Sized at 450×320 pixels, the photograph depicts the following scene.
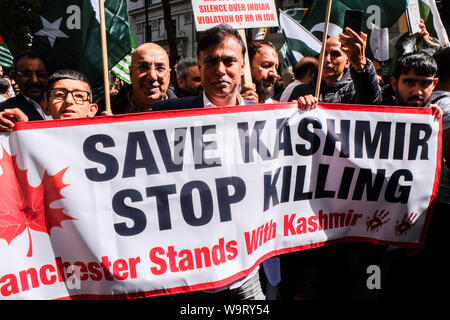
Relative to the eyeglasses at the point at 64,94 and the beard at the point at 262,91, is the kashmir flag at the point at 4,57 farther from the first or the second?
the eyeglasses at the point at 64,94

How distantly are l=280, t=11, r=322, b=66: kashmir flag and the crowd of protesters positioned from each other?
1.03m

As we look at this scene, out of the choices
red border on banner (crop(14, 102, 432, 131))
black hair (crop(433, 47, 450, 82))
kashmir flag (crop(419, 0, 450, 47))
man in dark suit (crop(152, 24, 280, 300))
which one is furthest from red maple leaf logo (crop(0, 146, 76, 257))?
kashmir flag (crop(419, 0, 450, 47))

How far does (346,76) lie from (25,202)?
2563mm

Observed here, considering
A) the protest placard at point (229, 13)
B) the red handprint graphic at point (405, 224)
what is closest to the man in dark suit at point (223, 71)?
the red handprint graphic at point (405, 224)

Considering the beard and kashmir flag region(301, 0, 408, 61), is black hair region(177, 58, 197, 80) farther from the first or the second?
kashmir flag region(301, 0, 408, 61)

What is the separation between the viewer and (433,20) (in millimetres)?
5254

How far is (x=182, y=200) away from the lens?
220 centimetres

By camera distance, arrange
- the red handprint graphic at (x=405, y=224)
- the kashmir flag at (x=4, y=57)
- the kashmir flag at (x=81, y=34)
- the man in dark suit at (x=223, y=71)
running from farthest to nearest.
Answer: the kashmir flag at (x=4, y=57) < the kashmir flag at (x=81, y=34) < the red handprint graphic at (x=405, y=224) < the man in dark suit at (x=223, y=71)

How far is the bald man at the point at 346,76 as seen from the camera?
2777 mm

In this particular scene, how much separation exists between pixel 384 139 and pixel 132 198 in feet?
4.85

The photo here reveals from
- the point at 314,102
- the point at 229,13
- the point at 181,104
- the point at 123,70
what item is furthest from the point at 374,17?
the point at 123,70

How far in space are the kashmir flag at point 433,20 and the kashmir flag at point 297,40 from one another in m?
1.57

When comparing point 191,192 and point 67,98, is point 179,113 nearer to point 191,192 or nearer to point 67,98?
point 191,192

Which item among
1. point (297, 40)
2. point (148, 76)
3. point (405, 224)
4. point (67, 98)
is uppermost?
point (297, 40)
